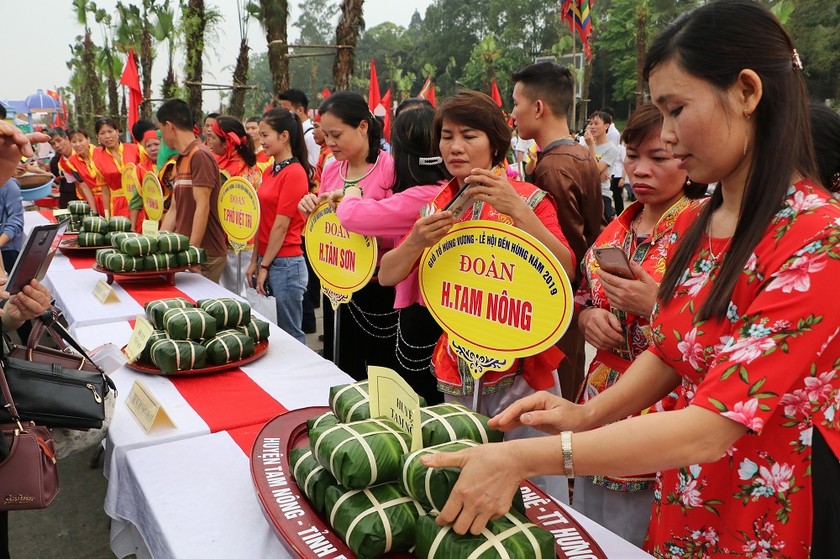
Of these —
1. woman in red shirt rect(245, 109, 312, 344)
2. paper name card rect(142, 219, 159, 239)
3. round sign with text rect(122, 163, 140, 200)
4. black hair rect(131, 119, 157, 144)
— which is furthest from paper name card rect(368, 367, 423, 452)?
black hair rect(131, 119, 157, 144)

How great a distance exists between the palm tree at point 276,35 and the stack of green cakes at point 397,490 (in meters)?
10.4

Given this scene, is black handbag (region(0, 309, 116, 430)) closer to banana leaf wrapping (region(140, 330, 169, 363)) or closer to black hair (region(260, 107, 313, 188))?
banana leaf wrapping (region(140, 330, 169, 363))

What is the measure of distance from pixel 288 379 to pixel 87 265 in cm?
234

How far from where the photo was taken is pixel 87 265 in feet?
12.1

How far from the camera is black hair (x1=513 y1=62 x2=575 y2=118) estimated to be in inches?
95.7

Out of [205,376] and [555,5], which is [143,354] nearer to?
[205,376]

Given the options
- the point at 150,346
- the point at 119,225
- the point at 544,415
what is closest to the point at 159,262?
the point at 119,225

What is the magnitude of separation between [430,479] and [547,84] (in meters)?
1.88

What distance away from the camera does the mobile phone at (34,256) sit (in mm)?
1626

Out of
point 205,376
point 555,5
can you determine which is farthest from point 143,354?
point 555,5

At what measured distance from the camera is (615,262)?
1.46 meters

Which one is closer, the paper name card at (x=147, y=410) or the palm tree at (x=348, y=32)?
the paper name card at (x=147, y=410)

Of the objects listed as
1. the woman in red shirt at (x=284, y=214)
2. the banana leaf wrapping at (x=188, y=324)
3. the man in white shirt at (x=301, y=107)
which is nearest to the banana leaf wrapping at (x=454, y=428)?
the banana leaf wrapping at (x=188, y=324)

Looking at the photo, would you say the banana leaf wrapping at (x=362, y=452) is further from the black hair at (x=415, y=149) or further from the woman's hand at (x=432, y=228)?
the black hair at (x=415, y=149)
